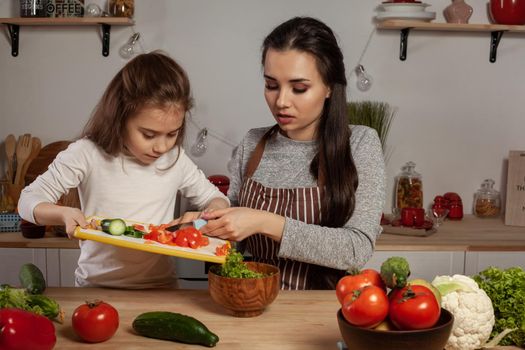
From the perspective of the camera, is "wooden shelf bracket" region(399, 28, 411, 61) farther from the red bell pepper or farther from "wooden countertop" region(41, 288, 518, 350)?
the red bell pepper

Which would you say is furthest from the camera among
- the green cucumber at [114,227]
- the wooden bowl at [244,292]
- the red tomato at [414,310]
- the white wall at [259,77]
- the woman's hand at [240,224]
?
the white wall at [259,77]

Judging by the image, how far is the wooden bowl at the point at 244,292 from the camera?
1.52 m

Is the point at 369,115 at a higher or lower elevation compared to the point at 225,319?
higher

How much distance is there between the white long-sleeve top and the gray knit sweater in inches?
10.1

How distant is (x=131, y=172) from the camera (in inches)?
79.8

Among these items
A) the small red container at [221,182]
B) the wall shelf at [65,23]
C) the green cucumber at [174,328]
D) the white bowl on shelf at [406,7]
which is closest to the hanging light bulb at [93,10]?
the wall shelf at [65,23]

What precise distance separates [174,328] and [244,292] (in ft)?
0.58

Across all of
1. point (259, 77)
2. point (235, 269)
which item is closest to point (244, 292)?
point (235, 269)

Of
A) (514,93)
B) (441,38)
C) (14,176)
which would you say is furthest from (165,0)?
(514,93)

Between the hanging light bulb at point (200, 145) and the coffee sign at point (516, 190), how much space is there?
1453mm

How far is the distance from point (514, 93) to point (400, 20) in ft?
2.46

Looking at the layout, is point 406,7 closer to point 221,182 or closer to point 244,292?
point 221,182

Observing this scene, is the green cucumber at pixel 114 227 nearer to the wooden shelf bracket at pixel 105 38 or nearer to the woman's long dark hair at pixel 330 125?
the woman's long dark hair at pixel 330 125

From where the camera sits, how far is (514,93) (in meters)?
3.56
